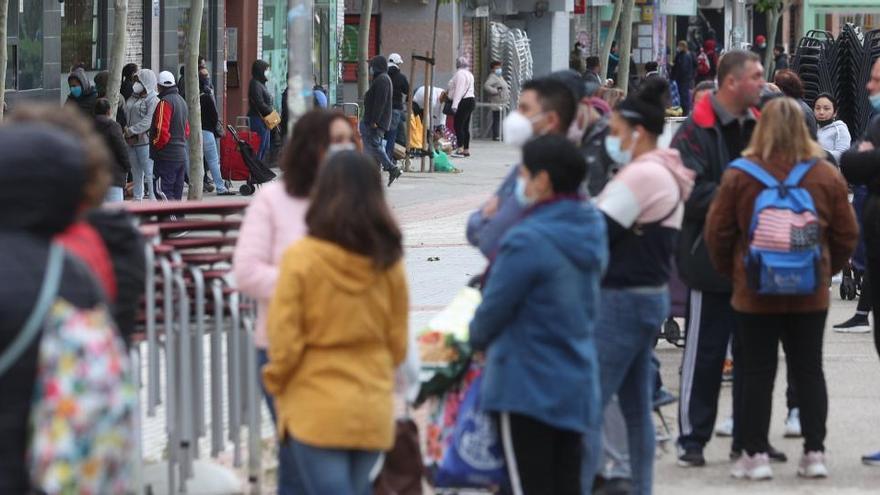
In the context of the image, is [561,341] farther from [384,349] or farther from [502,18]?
[502,18]

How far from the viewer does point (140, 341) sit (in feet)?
22.8

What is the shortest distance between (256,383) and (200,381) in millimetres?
212

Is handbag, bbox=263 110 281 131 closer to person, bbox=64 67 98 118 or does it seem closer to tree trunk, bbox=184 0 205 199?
person, bbox=64 67 98 118

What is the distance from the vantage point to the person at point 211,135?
2355 centimetres

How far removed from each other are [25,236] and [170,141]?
55.9 feet

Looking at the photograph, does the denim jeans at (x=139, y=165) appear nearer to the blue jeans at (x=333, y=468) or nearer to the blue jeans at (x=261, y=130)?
the blue jeans at (x=261, y=130)

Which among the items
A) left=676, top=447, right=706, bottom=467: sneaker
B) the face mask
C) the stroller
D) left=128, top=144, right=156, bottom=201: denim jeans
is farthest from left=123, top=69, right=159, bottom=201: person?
the face mask

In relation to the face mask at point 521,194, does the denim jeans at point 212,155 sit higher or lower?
lower

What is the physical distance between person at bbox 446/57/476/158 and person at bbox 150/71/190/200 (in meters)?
13.0

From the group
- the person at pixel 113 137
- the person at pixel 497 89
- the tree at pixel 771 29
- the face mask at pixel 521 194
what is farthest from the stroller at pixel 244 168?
the tree at pixel 771 29

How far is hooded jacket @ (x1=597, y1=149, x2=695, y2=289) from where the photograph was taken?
6.95m

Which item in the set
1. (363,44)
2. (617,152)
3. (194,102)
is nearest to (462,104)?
(363,44)

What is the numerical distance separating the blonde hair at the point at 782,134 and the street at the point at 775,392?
1.43 metres

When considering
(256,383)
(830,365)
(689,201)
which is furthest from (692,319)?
(830,365)
